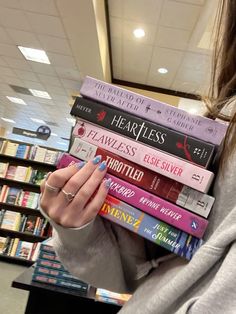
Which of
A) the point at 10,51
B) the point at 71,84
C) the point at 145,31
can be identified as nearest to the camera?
the point at 145,31

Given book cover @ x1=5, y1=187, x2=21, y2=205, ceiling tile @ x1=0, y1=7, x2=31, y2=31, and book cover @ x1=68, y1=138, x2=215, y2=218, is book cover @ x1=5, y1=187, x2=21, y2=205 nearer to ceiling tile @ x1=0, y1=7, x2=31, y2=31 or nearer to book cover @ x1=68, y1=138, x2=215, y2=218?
ceiling tile @ x1=0, y1=7, x2=31, y2=31

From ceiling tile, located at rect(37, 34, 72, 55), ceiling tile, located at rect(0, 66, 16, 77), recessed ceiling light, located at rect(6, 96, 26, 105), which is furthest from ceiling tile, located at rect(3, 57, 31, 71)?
recessed ceiling light, located at rect(6, 96, 26, 105)

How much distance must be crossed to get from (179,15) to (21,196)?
3.11 m

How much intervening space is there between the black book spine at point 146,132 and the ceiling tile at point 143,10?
127 inches

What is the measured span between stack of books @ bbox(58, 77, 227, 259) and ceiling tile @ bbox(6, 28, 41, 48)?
14.2 ft

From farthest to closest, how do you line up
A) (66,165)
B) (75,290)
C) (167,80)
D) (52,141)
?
(52,141) < (167,80) < (75,290) < (66,165)

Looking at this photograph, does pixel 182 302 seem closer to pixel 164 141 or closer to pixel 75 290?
pixel 164 141

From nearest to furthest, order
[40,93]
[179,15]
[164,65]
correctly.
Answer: [179,15] → [164,65] → [40,93]

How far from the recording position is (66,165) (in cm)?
63

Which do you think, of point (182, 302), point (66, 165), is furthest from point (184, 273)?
point (66, 165)

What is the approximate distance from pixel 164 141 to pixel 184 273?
22 centimetres

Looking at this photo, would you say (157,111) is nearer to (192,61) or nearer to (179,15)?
(179,15)

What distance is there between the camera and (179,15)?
3.63 metres

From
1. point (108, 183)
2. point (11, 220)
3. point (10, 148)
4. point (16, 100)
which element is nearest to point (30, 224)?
point (11, 220)
